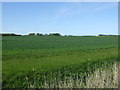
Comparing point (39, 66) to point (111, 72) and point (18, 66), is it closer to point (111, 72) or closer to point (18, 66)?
point (18, 66)

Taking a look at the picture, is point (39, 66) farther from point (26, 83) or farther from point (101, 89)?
point (101, 89)

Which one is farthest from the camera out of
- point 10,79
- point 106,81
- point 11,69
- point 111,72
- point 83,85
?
point 11,69

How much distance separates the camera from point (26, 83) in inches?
292

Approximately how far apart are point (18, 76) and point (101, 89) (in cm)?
340

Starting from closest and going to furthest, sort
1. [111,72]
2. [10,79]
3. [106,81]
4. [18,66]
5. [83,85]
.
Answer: [83,85], [106,81], [10,79], [111,72], [18,66]

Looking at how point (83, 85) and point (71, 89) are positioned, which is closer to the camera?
point (71, 89)

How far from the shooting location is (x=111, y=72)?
8703mm

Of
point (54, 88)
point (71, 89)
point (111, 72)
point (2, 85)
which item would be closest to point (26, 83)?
point (2, 85)

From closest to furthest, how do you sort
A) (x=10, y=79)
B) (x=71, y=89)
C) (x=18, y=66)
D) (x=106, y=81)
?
(x=71, y=89)
(x=106, y=81)
(x=10, y=79)
(x=18, y=66)

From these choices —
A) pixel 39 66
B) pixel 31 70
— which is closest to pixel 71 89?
pixel 31 70

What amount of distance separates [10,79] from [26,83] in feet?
3.01

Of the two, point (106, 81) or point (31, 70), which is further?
point (31, 70)

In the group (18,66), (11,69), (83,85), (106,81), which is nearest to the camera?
(83,85)

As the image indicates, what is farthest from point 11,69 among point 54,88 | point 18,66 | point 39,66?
point 54,88
